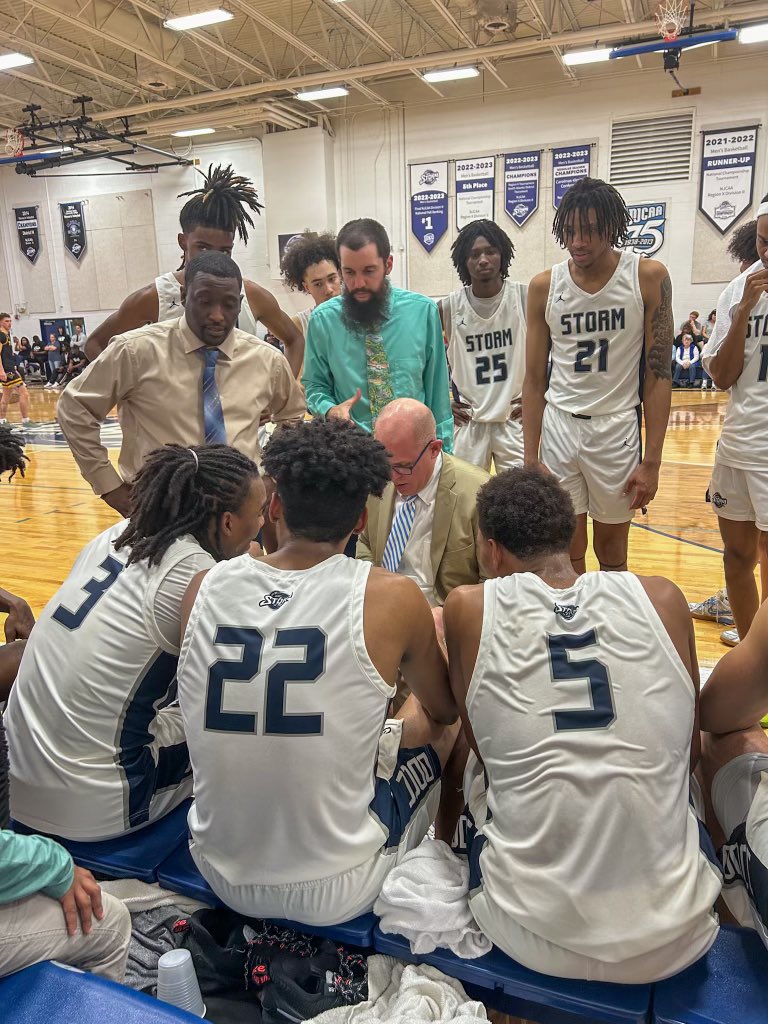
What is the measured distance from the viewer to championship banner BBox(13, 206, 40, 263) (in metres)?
20.7

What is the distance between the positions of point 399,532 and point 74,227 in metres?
20.5

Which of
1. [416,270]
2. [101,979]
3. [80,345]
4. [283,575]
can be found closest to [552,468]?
[283,575]

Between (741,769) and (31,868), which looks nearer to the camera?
(31,868)

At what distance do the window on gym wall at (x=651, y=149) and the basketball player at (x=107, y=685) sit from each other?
14594mm

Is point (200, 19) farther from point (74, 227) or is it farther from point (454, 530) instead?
point (454, 530)

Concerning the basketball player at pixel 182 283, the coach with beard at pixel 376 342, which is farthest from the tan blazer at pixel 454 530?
the basketball player at pixel 182 283

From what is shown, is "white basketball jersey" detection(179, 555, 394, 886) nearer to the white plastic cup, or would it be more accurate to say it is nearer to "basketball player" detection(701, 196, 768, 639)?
the white plastic cup

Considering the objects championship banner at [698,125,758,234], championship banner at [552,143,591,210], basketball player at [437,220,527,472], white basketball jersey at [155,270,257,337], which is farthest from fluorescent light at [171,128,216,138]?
white basketball jersey at [155,270,257,337]

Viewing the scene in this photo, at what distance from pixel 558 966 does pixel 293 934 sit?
63cm

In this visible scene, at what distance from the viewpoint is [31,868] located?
4.73 ft

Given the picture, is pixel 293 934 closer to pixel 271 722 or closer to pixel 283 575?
pixel 271 722

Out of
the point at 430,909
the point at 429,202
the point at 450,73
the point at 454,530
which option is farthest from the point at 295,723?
the point at 429,202

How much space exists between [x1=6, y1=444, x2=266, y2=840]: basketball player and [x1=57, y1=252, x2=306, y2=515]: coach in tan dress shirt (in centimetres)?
98

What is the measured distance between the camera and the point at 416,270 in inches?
637
